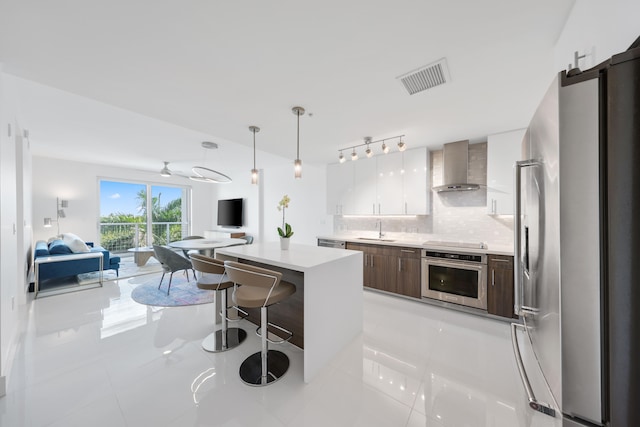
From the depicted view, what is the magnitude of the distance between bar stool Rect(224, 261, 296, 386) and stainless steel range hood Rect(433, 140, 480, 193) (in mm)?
2847

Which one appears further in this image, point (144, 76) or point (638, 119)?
point (144, 76)

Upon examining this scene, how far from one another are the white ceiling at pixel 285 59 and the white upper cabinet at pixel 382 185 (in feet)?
3.09

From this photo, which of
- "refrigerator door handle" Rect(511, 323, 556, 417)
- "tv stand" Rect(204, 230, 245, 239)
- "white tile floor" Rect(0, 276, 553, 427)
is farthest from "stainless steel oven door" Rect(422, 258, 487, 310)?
"tv stand" Rect(204, 230, 245, 239)

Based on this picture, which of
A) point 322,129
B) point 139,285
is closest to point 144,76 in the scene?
point 322,129

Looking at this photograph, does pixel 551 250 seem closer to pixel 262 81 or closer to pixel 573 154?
pixel 573 154

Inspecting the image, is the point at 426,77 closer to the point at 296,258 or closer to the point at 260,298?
the point at 296,258

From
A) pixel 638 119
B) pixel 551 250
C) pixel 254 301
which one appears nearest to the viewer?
pixel 638 119

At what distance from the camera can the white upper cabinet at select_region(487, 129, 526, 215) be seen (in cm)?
307

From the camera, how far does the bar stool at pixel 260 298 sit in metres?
1.78

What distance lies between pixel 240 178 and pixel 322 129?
5.06 meters

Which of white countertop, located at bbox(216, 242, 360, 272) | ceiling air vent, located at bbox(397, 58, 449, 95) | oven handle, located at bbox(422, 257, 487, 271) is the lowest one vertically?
oven handle, located at bbox(422, 257, 487, 271)

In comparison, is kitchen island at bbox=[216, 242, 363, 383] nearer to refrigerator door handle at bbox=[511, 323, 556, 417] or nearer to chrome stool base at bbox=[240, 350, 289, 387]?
chrome stool base at bbox=[240, 350, 289, 387]

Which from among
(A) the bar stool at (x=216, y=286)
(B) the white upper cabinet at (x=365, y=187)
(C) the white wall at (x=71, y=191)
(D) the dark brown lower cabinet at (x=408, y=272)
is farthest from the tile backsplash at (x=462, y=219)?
(C) the white wall at (x=71, y=191)

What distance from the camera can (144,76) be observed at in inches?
76.5
